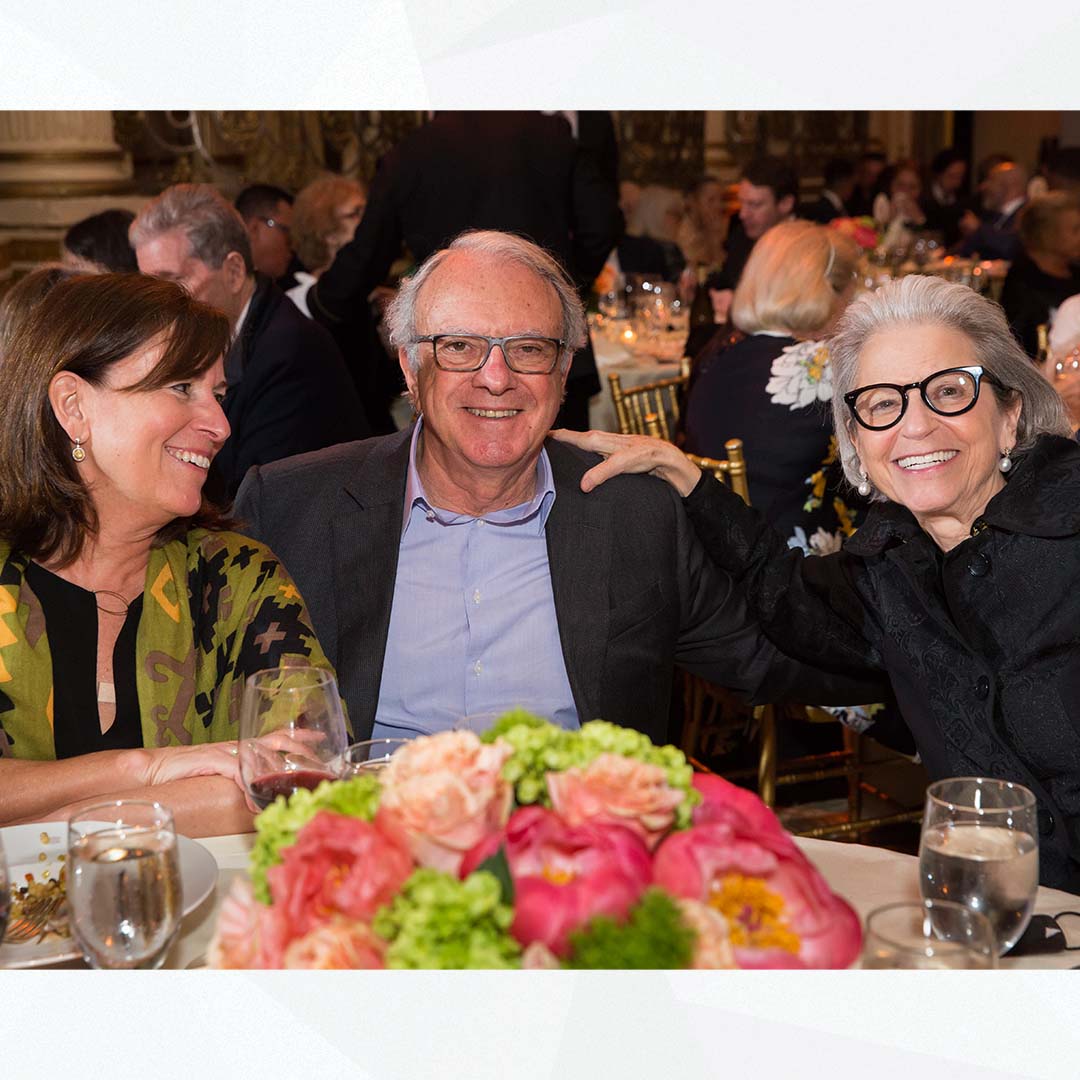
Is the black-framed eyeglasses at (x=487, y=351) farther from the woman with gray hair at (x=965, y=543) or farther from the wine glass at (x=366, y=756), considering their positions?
the wine glass at (x=366, y=756)

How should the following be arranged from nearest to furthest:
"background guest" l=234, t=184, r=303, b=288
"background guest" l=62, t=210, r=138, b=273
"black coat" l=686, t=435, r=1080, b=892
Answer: "black coat" l=686, t=435, r=1080, b=892 < "background guest" l=62, t=210, r=138, b=273 < "background guest" l=234, t=184, r=303, b=288

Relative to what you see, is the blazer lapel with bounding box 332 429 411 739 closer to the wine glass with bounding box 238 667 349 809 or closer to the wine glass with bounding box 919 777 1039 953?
the wine glass with bounding box 238 667 349 809

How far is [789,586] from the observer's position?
242 cm

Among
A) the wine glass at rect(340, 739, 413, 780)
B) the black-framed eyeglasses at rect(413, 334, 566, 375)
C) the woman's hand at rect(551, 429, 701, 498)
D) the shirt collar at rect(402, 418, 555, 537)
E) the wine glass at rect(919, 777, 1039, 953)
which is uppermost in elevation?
the black-framed eyeglasses at rect(413, 334, 566, 375)

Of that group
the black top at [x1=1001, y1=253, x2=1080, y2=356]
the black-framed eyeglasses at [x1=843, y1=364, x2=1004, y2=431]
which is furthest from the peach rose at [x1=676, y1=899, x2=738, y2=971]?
the black top at [x1=1001, y1=253, x2=1080, y2=356]

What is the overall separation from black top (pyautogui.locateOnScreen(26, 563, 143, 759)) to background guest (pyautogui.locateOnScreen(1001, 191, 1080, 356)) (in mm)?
5331

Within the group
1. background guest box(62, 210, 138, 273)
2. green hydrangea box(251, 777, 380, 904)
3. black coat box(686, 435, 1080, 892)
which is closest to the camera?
green hydrangea box(251, 777, 380, 904)

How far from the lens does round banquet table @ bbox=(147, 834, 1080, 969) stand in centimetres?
142

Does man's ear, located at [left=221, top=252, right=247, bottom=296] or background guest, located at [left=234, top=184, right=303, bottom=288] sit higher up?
background guest, located at [left=234, top=184, right=303, bottom=288]

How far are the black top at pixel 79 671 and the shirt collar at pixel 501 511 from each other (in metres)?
0.60

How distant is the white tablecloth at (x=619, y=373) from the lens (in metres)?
6.00

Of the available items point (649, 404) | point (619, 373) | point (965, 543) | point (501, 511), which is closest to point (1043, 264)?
point (619, 373)
